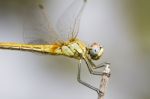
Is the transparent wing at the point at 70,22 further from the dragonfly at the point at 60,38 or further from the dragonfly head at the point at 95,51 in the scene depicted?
the dragonfly head at the point at 95,51

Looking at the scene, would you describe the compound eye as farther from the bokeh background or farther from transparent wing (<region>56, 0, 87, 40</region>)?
the bokeh background

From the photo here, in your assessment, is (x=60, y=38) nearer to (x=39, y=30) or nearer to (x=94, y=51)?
(x=39, y=30)

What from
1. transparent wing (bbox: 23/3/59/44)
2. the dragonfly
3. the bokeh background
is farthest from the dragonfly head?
the bokeh background

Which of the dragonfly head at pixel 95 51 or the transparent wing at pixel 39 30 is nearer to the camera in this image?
the dragonfly head at pixel 95 51

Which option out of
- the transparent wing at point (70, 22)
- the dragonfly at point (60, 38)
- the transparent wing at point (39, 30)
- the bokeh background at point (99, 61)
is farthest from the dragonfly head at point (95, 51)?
the bokeh background at point (99, 61)

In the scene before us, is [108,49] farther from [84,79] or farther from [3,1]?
[3,1]

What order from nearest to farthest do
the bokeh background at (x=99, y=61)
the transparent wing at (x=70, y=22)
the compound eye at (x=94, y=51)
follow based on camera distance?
the compound eye at (x=94, y=51) → the transparent wing at (x=70, y=22) → the bokeh background at (x=99, y=61)
